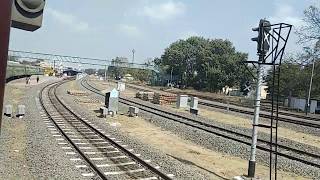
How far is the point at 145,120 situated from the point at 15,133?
11484 millimetres

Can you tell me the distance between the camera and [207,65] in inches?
3971

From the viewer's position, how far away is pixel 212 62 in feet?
331

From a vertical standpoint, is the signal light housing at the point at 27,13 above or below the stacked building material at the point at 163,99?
above

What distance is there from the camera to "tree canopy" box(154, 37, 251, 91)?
97.6 meters

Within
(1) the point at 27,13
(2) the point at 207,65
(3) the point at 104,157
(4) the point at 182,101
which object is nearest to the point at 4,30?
(1) the point at 27,13

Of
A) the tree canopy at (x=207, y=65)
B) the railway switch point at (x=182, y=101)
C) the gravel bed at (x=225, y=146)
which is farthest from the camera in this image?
the tree canopy at (x=207, y=65)

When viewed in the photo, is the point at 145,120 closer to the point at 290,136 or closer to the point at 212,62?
the point at 290,136

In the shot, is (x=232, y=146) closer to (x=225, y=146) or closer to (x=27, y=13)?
(x=225, y=146)

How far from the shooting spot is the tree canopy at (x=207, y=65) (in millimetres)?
97625

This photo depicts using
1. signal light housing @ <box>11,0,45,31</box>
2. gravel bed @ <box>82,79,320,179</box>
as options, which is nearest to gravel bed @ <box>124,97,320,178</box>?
gravel bed @ <box>82,79,320,179</box>

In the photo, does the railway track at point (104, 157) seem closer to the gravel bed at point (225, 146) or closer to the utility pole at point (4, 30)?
the gravel bed at point (225, 146)

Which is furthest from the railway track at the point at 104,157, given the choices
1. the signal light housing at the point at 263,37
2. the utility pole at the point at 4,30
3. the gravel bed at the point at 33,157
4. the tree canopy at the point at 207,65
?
the tree canopy at the point at 207,65

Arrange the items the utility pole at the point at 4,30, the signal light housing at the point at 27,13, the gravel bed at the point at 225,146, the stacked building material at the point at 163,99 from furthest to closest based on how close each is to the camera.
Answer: the stacked building material at the point at 163,99 < the gravel bed at the point at 225,146 < the signal light housing at the point at 27,13 < the utility pole at the point at 4,30

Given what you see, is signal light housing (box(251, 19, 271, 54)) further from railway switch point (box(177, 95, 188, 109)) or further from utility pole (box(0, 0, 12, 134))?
railway switch point (box(177, 95, 188, 109))
